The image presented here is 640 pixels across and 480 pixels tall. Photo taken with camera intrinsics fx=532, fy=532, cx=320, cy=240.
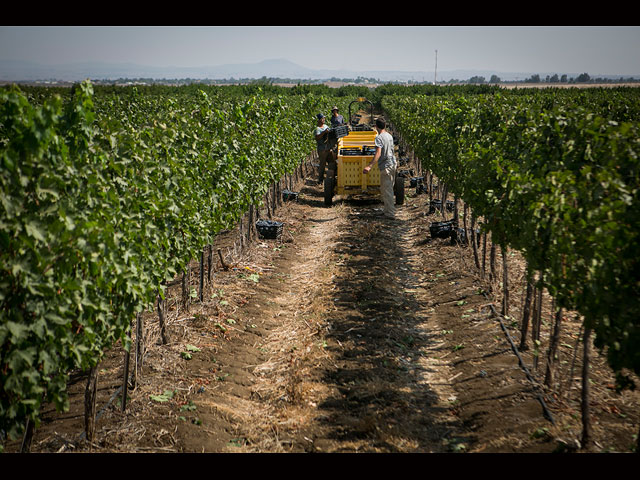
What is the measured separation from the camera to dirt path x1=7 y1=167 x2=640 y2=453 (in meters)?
4.66

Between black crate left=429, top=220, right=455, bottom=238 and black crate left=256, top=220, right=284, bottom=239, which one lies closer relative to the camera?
black crate left=429, top=220, right=455, bottom=238

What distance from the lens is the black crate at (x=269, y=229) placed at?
36.1ft

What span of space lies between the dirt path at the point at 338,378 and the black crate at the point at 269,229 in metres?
1.65

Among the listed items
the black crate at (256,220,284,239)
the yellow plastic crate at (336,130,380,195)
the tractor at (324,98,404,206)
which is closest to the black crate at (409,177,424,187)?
the tractor at (324,98,404,206)

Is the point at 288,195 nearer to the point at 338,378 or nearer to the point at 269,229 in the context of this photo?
the point at 269,229

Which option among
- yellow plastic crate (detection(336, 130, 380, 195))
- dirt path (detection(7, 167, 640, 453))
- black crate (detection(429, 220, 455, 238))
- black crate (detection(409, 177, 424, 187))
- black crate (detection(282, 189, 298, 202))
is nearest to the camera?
dirt path (detection(7, 167, 640, 453))

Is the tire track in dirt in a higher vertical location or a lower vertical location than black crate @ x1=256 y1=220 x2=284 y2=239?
lower

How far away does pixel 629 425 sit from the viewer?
457 centimetres

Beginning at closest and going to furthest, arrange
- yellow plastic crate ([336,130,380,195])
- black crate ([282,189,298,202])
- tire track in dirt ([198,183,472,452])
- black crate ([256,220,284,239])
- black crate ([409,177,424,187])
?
tire track in dirt ([198,183,472,452]) → black crate ([256,220,284,239]) → yellow plastic crate ([336,130,380,195]) → black crate ([282,189,298,202]) → black crate ([409,177,424,187])

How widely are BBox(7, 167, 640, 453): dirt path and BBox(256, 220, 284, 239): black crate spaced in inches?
64.9

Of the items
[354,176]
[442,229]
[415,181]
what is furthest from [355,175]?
[415,181]

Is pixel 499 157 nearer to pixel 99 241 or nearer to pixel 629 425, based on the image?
pixel 629 425

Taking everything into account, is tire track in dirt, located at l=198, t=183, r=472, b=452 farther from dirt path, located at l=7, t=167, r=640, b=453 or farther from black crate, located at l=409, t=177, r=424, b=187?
black crate, located at l=409, t=177, r=424, b=187

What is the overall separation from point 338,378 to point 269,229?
5556 millimetres
